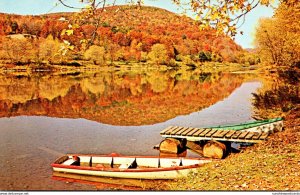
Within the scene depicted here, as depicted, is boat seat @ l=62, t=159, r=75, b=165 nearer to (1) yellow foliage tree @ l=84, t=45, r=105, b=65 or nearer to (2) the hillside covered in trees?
(2) the hillside covered in trees

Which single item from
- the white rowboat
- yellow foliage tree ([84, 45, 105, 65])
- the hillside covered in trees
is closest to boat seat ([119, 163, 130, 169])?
the white rowboat

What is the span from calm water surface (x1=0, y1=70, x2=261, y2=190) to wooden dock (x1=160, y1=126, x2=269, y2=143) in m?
0.96

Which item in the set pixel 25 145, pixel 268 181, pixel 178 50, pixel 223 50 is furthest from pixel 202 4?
pixel 178 50

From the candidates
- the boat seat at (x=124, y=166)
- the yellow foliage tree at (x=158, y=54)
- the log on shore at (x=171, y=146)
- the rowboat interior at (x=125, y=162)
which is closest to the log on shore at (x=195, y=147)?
the log on shore at (x=171, y=146)

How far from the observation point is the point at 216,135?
10.9m

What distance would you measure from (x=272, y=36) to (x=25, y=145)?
26.0 meters

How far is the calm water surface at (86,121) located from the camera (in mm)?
10448

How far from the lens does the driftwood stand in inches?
415

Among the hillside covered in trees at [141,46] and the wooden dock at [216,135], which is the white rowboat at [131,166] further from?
the hillside covered in trees at [141,46]

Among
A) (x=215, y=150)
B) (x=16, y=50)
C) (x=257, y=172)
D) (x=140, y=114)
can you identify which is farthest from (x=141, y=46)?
(x=257, y=172)

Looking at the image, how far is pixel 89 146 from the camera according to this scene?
40.1 ft

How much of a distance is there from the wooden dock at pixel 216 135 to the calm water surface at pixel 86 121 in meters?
0.96

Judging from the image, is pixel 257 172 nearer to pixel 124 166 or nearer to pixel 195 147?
pixel 124 166

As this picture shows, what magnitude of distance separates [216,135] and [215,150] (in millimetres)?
498
